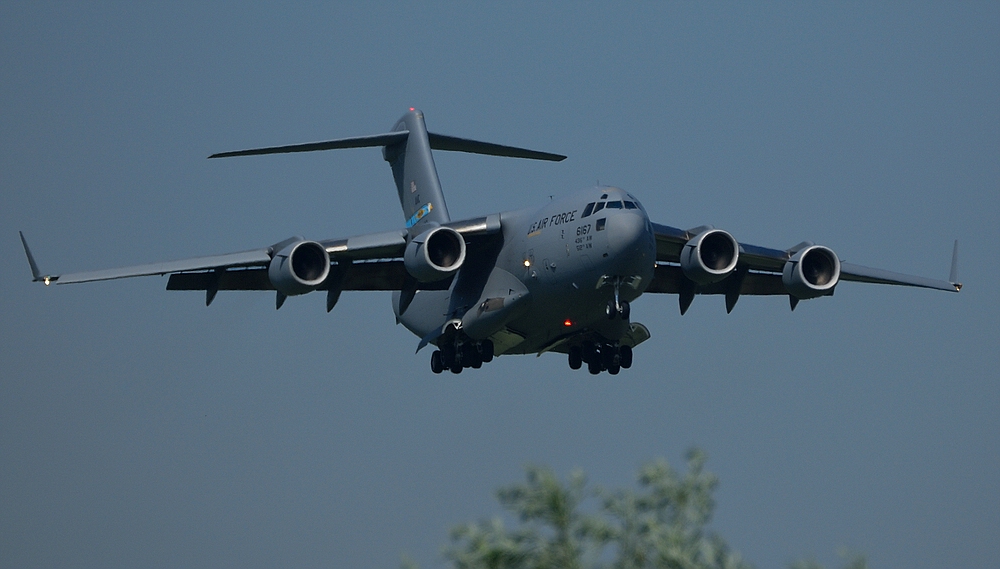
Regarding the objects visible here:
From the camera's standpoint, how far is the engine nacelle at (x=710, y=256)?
20.8 meters

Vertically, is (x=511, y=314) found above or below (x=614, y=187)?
below

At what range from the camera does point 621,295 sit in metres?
19.8

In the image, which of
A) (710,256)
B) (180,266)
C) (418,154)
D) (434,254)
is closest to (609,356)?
(710,256)

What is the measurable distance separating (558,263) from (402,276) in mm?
3264

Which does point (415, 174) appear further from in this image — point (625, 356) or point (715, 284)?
point (715, 284)

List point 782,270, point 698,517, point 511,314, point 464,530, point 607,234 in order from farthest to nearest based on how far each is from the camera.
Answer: point 782,270 < point 511,314 < point 607,234 < point 698,517 < point 464,530

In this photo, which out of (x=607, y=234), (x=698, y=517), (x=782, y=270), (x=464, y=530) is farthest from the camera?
(x=782, y=270)

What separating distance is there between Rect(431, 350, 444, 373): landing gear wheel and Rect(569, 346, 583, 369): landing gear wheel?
208cm

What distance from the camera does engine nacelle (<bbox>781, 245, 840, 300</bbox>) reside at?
70.6 feet

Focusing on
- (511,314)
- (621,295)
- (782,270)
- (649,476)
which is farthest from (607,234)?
(649,476)

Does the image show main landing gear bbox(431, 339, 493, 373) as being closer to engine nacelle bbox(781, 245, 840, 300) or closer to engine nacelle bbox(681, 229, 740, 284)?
engine nacelle bbox(681, 229, 740, 284)

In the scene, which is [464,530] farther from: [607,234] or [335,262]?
[335,262]

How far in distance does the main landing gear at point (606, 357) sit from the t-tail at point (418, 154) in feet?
10.6

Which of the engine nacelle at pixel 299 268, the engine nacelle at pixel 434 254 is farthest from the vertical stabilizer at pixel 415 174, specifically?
the engine nacelle at pixel 299 268
